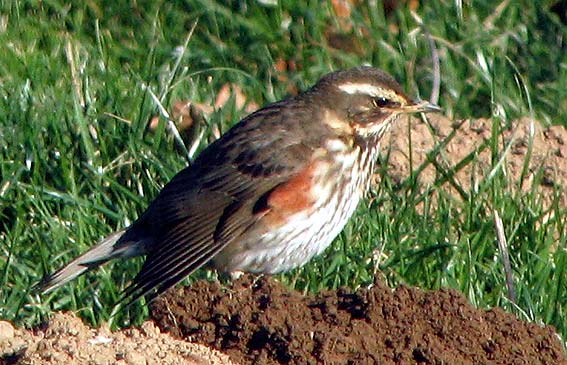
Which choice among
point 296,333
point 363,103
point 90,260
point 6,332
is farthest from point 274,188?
point 6,332

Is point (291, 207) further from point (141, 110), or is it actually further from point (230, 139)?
point (141, 110)

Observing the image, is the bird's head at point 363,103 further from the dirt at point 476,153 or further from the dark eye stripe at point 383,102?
the dirt at point 476,153

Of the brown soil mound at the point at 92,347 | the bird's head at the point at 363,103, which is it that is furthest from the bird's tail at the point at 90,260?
the bird's head at the point at 363,103

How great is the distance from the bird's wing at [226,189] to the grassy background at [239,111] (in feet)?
1.08

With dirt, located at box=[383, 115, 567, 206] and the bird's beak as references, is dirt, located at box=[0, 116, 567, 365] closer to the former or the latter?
the bird's beak

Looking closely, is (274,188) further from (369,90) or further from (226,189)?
(369,90)

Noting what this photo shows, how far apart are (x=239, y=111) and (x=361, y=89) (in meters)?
1.40

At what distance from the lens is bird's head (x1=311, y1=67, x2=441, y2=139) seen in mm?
8094

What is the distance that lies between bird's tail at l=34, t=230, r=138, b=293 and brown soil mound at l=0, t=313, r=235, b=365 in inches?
37.9

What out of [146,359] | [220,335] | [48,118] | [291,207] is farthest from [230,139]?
[146,359]

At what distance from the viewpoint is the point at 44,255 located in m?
7.44

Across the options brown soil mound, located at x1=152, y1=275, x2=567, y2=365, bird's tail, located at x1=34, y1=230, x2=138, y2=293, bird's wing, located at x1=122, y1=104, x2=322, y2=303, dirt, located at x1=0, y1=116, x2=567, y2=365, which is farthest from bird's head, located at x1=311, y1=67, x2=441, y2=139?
brown soil mound, located at x1=152, y1=275, x2=567, y2=365

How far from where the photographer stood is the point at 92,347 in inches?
221

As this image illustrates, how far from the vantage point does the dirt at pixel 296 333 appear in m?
5.72
